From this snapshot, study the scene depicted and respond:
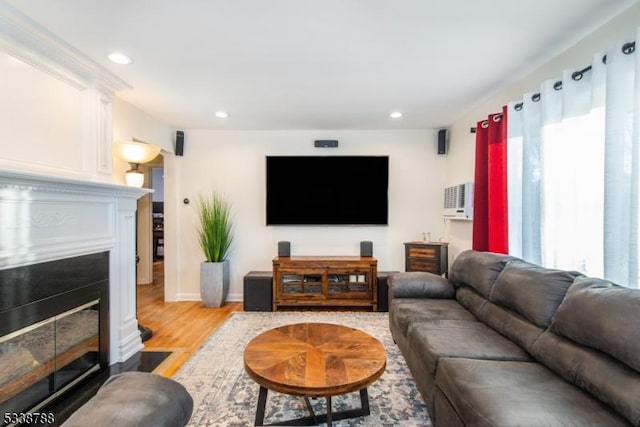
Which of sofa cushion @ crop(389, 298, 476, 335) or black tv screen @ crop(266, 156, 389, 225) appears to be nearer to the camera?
sofa cushion @ crop(389, 298, 476, 335)

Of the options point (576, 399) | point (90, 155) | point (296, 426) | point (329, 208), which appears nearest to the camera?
point (576, 399)

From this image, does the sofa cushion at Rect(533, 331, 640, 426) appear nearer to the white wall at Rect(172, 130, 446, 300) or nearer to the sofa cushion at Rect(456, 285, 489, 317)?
the sofa cushion at Rect(456, 285, 489, 317)

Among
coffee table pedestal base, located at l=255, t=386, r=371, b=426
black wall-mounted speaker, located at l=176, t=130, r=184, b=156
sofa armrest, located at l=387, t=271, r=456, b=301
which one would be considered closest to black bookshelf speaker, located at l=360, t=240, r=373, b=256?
sofa armrest, located at l=387, t=271, r=456, b=301

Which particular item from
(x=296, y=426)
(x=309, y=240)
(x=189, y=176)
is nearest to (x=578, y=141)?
(x=296, y=426)

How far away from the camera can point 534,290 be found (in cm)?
186

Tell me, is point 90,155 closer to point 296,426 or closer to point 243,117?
point 243,117

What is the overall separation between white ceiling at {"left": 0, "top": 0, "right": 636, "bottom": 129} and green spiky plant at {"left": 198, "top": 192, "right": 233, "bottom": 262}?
1454 millimetres

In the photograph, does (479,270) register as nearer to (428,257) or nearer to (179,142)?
(428,257)

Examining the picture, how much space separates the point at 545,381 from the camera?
144 centimetres

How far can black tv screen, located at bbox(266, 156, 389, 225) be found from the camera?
13.8ft

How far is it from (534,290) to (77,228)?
3082 mm

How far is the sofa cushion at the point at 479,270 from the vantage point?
2.37m

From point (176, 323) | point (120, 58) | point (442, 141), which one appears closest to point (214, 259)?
point (176, 323)

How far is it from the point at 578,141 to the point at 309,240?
10.2 ft
